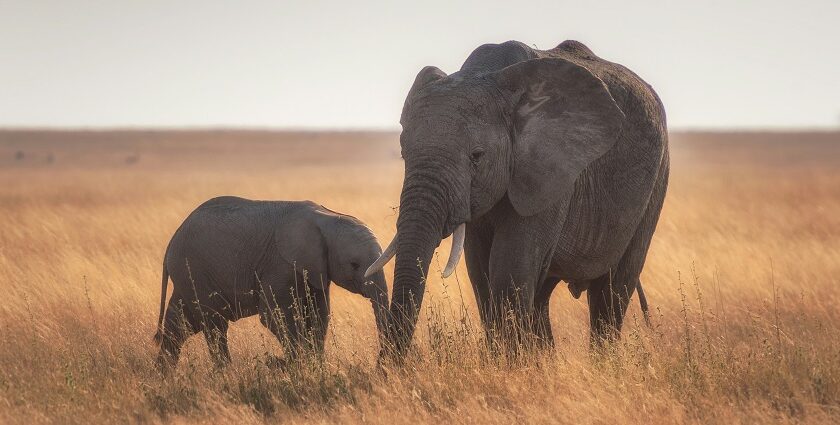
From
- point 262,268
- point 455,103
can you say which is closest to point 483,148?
point 455,103

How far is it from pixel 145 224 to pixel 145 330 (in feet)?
29.0

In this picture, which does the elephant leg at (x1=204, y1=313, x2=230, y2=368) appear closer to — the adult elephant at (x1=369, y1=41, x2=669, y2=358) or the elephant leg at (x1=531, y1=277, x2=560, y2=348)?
the adult elephant at (x1=369, y1=41, x2=669, y2=358)

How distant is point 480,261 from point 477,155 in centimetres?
99

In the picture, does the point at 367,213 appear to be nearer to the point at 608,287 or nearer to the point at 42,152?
the point at 608,287

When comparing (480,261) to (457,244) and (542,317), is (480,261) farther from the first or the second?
(542,317)

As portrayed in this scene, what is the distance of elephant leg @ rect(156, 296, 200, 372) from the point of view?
8891mm

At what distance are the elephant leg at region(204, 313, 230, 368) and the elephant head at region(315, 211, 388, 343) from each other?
0.94 metres


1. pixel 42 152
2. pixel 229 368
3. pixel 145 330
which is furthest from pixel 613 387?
pixel 42 152

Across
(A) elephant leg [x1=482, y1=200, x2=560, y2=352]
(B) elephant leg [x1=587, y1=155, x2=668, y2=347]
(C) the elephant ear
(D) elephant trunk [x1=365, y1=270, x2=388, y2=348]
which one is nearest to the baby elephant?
(D) elephant trunk [x1=365, y1=270, x2=388, y2=348]

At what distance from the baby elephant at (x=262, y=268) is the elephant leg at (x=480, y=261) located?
939 mm

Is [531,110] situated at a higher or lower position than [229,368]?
higher

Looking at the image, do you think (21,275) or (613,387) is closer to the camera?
(613,387)

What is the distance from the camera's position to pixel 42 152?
8606 cm

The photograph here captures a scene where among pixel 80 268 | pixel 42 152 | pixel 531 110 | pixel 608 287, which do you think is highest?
pixel 531 110
